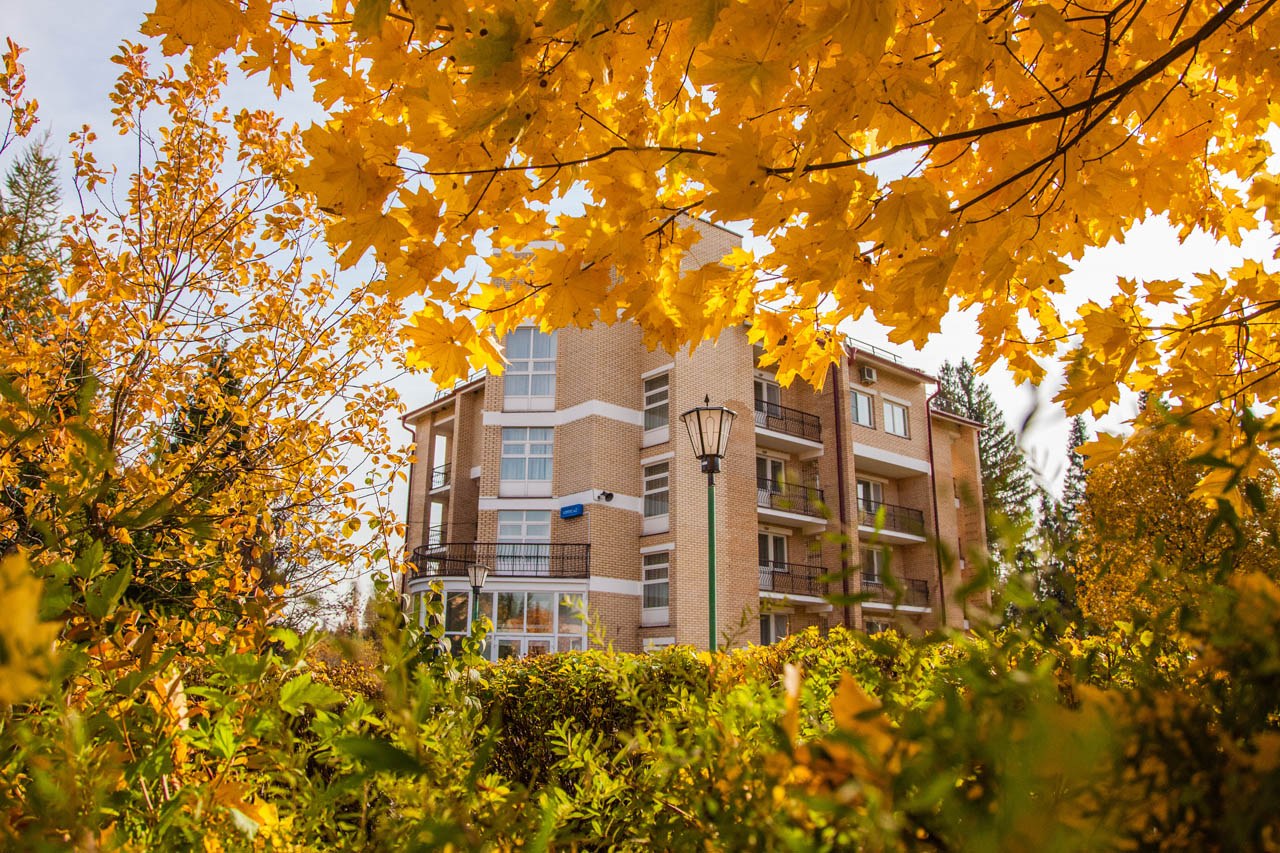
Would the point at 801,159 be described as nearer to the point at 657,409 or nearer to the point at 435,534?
the point at 657,409

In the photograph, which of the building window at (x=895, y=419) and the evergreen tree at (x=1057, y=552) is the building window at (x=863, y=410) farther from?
the evergreen tree at (x=1057, y=552)

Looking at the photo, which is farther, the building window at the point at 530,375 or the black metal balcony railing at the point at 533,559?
the building window at the point at 530,375

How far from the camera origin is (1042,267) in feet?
7.08

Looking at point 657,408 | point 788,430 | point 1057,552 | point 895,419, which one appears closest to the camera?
point 1057,552

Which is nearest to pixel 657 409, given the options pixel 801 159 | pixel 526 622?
pixel 526 622

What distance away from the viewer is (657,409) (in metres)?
19.0

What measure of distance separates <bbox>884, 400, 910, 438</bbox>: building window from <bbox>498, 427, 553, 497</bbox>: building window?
962 cm

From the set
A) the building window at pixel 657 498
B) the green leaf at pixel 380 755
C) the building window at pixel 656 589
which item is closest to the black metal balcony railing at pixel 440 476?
the building window at pixel 657 498

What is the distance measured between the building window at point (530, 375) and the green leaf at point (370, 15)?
18.5 m

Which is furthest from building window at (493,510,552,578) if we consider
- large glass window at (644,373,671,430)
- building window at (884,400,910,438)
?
building window at (884,400,910,438)

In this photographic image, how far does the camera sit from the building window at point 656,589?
1712 centimetres

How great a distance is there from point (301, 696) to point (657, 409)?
59.7 feet

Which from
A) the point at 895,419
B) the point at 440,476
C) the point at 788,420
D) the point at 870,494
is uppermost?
the point at 895,419

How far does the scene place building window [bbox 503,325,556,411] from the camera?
19672 millimetres
